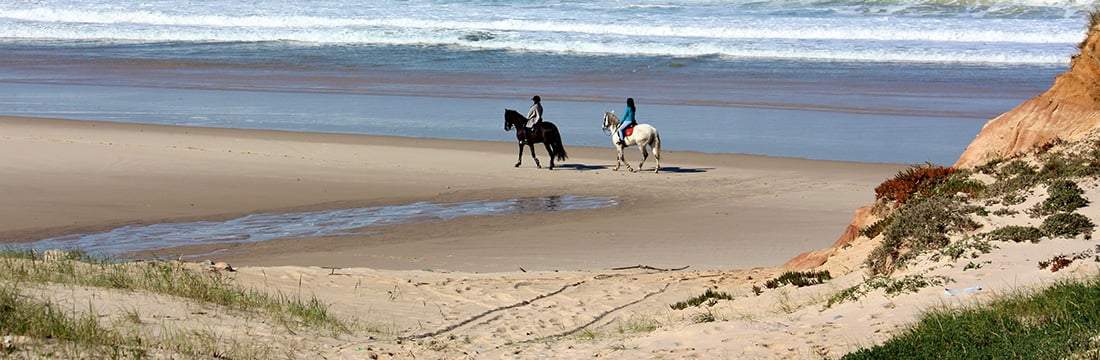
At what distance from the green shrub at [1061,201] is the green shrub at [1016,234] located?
1.98ft

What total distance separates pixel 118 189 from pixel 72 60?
27348mm

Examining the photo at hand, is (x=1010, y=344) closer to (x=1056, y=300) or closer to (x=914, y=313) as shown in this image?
(x=1056, y=300)

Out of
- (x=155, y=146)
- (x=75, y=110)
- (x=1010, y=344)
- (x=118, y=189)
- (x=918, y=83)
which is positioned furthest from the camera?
(x=918, y=83)

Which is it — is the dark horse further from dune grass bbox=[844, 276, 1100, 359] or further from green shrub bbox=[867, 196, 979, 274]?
dune grass bbox=[844, 276, 1100, 359]

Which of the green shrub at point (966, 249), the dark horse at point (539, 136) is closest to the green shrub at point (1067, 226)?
the green shrub at point (966, 249)

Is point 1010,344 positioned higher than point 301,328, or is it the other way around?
point 1010,344

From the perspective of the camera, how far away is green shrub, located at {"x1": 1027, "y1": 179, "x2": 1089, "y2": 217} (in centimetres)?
1208

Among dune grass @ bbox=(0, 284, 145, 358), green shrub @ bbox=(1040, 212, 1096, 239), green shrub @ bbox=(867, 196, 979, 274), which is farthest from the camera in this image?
green shrub @ bbox=(867, 196, 979, 274)

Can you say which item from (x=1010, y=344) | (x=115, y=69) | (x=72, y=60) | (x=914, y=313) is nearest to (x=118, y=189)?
(x=914, y=313)

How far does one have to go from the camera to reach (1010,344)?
824 cm

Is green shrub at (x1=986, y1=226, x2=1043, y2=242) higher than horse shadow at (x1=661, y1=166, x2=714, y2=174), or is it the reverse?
green shrub at (x1=986, y1=226, x2=1043, y2=242)

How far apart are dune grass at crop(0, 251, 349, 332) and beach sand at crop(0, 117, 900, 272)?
355 cm

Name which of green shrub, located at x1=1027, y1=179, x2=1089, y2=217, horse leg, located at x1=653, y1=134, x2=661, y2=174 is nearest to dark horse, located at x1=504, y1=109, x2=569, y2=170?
horse leg, located at x1=653, y1=134, x2=661, y2=174

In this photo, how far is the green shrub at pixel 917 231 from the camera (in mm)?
12039
